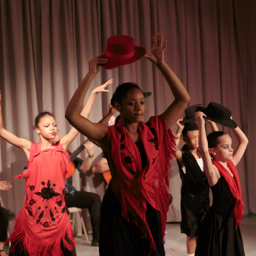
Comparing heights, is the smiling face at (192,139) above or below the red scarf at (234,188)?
above

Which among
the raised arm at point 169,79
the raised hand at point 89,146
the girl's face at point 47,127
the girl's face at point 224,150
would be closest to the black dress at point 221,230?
the girl's face at point 224,150

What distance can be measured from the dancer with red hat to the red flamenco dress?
1228 millimetres

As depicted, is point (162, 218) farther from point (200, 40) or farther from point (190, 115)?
point (200, 40)

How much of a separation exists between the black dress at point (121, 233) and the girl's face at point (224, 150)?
106 cm

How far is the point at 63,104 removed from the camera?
448 cm

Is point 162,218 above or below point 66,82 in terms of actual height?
below

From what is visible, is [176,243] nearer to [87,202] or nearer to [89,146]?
[87,202]

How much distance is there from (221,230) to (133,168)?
113cm

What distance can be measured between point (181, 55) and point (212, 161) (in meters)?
2.96

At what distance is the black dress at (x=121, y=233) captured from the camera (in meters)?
1.62

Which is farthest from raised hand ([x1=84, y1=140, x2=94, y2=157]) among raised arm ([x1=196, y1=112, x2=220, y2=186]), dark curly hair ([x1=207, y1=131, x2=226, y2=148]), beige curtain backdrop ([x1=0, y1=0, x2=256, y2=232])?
raised arm ([x1=196, y1=112, x2=220, y2=186])

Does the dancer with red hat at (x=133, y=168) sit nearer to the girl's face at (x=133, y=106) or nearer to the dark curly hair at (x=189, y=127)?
the girl's face at (x=133, y=106)

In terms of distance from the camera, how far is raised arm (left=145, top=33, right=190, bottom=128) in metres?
1.72

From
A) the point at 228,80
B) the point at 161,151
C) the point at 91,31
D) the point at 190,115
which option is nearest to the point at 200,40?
the point at 228,80
